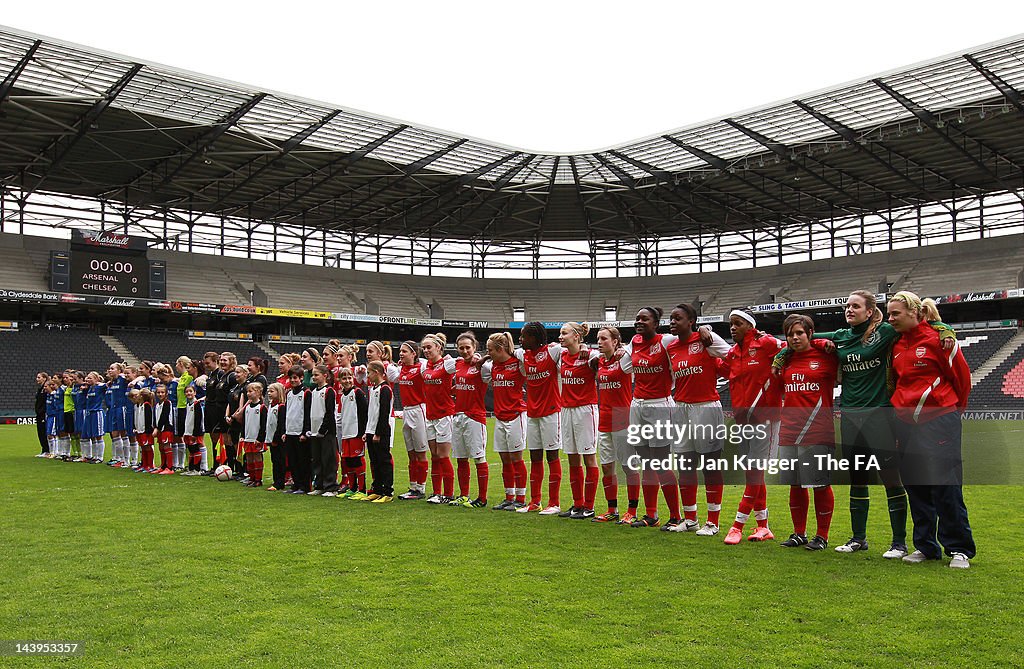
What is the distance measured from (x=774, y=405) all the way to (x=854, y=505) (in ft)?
3.43

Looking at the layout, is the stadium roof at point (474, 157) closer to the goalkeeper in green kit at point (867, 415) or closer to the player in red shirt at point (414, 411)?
the player in red shirt at point (414, 411)

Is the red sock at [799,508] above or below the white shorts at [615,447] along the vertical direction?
below

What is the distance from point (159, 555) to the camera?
6.69 meters

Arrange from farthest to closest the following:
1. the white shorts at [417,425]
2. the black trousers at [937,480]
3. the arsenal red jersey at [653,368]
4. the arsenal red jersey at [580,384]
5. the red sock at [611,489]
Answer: the white shorts at [417,425] → the arsenal red jersey at [580,384] → the red sock at [611,489] → the arsenal red jersey at [653,368] → the black trousers at [937,480]

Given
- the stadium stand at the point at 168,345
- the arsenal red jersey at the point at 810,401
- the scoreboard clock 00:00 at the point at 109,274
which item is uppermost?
the scoreboard clock 00:00 at the point at 109,274

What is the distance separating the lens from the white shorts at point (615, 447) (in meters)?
8.09

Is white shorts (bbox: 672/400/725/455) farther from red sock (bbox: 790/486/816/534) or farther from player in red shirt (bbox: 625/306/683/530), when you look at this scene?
red sock (bbox: 790/486/816/534)

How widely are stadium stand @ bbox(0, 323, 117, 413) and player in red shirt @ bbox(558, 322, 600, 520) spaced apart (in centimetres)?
3245

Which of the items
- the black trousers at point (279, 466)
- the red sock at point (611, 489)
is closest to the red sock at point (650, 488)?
the red sock at point (611, 489)

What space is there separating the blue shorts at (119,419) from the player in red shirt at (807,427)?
42.9 feet

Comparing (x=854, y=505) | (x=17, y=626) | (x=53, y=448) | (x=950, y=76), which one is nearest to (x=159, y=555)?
(x=17, y=626)

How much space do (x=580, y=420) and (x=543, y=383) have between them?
0.62 m

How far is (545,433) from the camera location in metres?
8.86

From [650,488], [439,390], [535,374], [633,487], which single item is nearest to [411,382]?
[439,390]
